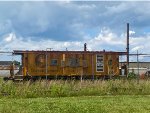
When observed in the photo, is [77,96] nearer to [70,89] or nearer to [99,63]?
[70,89]

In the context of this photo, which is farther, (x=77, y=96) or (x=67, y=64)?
(x=67, y=64)

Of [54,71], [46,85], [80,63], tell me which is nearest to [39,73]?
[54,71]

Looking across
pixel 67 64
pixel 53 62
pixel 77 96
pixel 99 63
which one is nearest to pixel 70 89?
pixel 77 96

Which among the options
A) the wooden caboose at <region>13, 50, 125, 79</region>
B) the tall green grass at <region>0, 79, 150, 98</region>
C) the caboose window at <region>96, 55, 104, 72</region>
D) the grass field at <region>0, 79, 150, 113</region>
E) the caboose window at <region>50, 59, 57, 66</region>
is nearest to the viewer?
the grass field at <region>0, 79, 150, 113</region>

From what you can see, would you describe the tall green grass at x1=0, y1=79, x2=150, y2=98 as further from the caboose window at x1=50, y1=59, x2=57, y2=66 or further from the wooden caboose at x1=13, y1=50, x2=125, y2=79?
the caboose window at x1=50, y1=59, x2=57, y2=66

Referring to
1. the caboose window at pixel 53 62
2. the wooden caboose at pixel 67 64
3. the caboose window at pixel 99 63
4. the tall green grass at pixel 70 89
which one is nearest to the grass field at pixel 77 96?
the tall green grass at pixel 70 89

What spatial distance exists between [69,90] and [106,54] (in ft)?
48.1

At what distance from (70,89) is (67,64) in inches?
527

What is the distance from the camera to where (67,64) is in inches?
1406

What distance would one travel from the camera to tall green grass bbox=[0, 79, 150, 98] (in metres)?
21.2

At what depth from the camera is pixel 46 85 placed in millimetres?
22422

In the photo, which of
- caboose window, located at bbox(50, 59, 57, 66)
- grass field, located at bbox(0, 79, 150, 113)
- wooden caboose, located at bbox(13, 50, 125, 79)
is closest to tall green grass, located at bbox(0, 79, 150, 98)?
grass field, located at bbox(0, 79, 150, 113)

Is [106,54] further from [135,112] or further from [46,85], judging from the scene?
[135,112]

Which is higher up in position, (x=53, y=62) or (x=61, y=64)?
(x=53, y=62)
